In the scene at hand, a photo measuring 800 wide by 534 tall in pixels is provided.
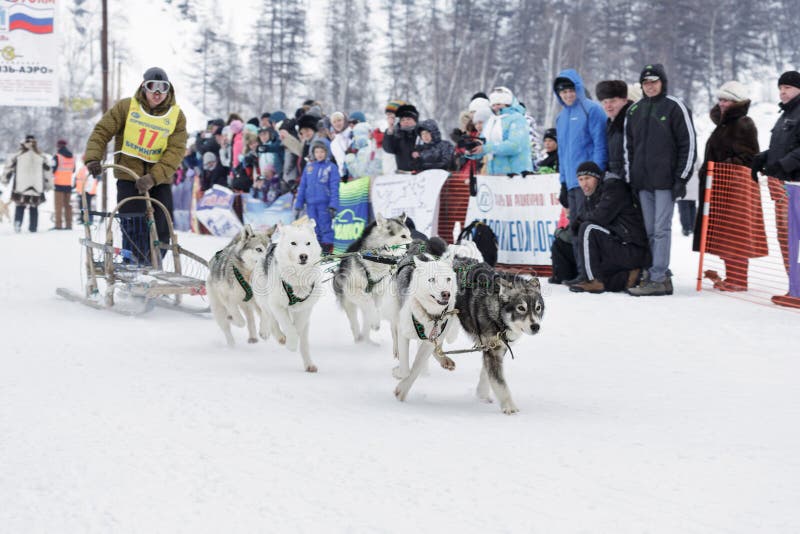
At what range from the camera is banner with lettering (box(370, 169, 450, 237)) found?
26.6 ft

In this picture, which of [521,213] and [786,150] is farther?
[521,213]

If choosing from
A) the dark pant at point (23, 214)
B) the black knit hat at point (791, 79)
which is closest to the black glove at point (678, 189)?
the black knit hat at point (791, 79)

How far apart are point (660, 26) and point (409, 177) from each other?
2811 centimetres

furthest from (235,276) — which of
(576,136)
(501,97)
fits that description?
(501,97)

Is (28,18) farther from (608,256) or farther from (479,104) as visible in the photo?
(608,256)

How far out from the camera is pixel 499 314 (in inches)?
132

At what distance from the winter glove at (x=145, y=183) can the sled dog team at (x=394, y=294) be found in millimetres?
1288

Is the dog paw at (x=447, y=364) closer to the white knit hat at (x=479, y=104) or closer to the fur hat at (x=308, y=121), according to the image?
the white knit hat at (x=479, y=104)

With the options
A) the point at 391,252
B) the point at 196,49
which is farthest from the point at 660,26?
the point at 391,252

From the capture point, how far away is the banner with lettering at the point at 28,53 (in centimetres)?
1465

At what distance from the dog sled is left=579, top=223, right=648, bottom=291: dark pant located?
2961 millimetres

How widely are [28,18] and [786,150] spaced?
13.5m

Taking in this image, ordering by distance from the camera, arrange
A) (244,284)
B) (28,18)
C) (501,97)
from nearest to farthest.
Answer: (244,284) → (501,97) → (28,18)

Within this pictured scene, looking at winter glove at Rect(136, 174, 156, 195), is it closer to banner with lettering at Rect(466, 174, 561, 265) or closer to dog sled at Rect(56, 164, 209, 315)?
dog sled at Rect(56, 164, 209, 315)
